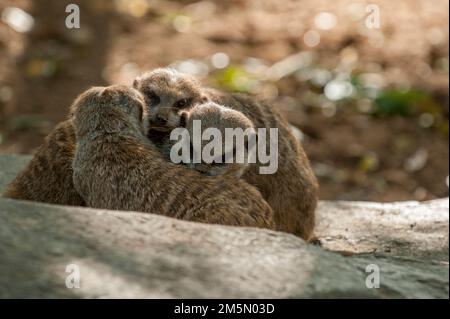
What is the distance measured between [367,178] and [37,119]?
3.77 m

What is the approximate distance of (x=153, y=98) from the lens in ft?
19.5

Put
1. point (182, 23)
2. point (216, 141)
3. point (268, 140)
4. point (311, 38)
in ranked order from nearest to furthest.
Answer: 1. point (216, 141)
2. point (268, 140)
3. point (311, 38)
4. point (182, 23)

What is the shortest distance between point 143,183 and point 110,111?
64 centimetres

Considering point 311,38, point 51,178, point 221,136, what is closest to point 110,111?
point 51,178

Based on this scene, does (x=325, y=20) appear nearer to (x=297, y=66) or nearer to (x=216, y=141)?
(x=297, y=66)

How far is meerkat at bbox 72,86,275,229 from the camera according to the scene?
4.82 meters

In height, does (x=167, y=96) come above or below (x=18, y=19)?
below

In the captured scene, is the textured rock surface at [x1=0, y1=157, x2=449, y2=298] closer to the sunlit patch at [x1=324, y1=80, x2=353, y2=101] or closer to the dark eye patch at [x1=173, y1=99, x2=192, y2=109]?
the dark eye patch at [x1=173, y1=99, x2=192, y2=109]

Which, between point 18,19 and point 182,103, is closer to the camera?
point 182,103

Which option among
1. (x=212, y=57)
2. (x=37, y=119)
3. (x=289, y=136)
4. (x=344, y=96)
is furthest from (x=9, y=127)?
(x=289, y=136)

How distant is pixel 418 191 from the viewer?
966cm

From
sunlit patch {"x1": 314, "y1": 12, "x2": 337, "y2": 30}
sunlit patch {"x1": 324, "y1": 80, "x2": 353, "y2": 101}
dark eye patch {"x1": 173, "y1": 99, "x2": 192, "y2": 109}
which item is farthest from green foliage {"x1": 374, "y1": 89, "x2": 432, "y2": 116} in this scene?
dark eye patch {"x1": 173, "y1": 99, "x2": 192, "y2": 109}

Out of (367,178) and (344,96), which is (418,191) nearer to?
(367,178)

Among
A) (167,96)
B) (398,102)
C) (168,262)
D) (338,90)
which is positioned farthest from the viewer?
(338,90)
